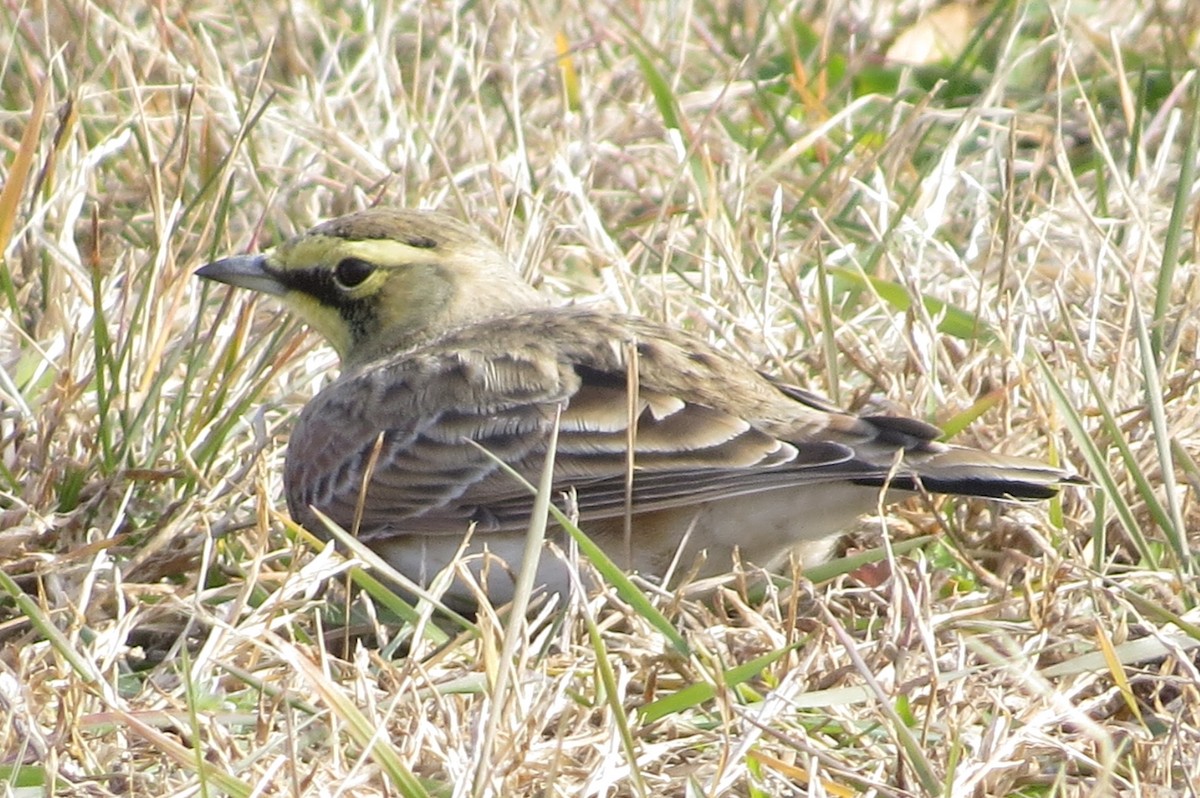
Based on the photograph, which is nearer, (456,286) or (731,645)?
(731,645)

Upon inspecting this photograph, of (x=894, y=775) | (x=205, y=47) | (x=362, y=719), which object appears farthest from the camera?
(x=205, y=47)

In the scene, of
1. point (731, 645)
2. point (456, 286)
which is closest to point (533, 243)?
point (456, 286)

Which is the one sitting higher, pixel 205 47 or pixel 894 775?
pixel 205 47

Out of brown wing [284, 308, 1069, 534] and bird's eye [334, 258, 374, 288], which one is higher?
bird's eye [334, 258, 374, 288]

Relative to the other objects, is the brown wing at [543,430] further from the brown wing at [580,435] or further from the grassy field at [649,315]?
the grassy field at [649,315]

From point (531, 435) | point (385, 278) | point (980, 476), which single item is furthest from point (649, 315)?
point (980, 476)

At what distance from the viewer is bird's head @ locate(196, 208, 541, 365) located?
475cm

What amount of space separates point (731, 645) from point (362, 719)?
948mm

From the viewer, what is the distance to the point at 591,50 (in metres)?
6.83

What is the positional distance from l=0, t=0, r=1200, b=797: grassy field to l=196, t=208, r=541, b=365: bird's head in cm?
13

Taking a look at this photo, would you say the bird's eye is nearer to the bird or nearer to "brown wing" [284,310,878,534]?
the bird

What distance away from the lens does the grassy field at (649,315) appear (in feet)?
10.8

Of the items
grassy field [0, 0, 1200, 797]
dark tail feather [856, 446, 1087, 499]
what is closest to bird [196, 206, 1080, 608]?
dark tail feather [856, 446, 1087, 499]

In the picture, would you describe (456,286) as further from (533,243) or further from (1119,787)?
(1119,787)
